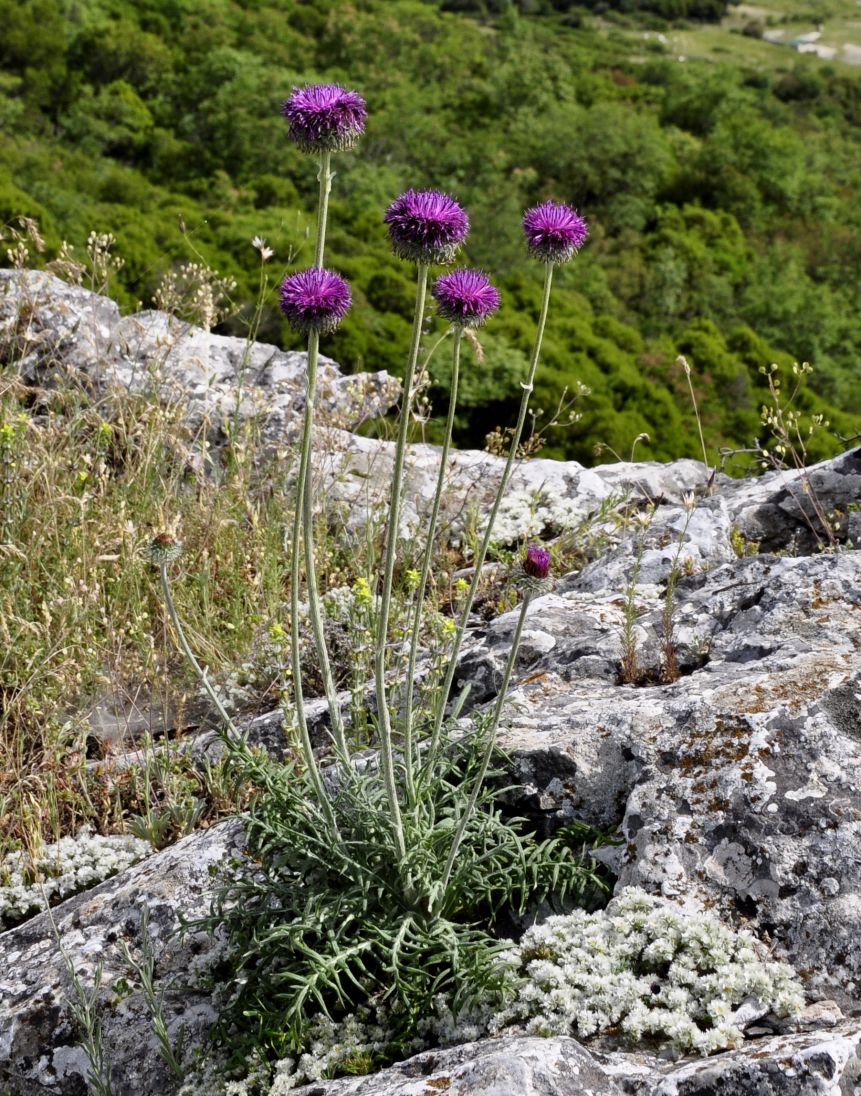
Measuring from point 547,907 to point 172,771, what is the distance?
1.56 m

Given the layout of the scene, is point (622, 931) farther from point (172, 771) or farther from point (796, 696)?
point (172, 771)

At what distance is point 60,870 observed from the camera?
362 cm

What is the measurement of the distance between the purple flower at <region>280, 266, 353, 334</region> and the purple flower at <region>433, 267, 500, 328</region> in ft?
0.89

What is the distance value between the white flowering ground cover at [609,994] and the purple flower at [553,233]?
1.56m

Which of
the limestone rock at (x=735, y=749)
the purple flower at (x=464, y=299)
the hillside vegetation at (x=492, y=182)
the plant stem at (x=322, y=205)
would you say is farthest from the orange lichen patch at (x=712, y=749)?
the hillside vegetation at (x=492, y=182)

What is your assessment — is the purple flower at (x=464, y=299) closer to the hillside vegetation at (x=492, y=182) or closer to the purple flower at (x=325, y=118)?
the purple flower at (x=325, y=118)

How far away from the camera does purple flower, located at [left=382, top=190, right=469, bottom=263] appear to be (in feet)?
7.97

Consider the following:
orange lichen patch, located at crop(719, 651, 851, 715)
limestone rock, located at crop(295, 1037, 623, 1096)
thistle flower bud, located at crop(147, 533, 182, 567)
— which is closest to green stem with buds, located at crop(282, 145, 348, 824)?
thistle flower bud, located at crop(147, 533, 182, 567)

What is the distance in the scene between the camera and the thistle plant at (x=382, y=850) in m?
2.46

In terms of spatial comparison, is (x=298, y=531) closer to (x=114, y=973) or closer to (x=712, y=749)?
(x=712, y=749)

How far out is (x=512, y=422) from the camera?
12453 millimetres

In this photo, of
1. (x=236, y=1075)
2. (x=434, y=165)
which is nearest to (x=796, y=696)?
(x=236, y=1075)

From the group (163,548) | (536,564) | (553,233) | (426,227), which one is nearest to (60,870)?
(163,548)

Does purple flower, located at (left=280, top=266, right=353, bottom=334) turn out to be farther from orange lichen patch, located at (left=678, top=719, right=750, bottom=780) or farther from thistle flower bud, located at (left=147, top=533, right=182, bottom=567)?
orange lichen patch, located at (left=678, top=719, right=750, bottom=780)
